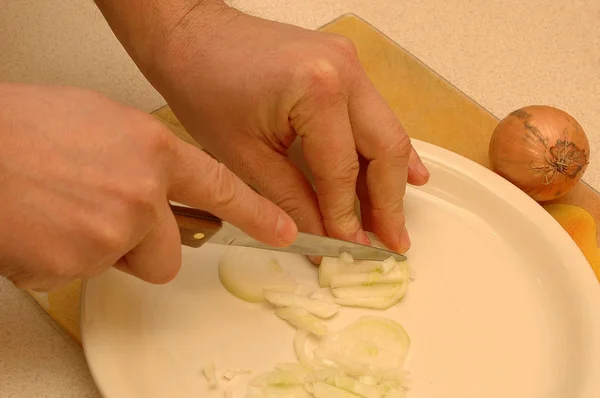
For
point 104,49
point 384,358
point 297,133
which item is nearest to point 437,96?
point 297,133

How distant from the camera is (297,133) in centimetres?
105

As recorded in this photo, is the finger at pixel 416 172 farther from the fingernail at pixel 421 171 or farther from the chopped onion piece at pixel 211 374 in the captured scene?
the chopped onion piece at pixel 211 374

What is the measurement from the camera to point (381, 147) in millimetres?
1064

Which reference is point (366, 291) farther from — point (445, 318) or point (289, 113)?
point (289, 113)

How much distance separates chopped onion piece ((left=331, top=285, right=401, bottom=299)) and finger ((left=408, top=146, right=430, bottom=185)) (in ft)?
0.63

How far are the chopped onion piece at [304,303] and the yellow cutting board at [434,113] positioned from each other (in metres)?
0.39

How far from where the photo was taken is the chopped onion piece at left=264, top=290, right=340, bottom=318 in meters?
1.08

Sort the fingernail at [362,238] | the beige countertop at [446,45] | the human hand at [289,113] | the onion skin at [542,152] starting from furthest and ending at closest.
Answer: the beige countertop at [446,45] < the onion skin at [542,152] < the fingernail at [362,238] < the human hand at [289,113]

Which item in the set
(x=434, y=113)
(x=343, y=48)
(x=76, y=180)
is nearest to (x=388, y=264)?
(x=343, y=48)

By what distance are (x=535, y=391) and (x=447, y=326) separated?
0.16 metres

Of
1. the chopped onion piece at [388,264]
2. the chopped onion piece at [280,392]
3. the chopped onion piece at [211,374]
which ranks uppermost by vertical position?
the chopped onion piece at [388,264]

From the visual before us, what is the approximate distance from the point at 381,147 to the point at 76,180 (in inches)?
20.3

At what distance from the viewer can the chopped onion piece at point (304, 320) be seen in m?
1.05

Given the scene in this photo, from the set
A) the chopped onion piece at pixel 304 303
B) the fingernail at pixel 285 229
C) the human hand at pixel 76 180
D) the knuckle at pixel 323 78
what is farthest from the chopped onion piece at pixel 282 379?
the knuckle at pixel 323 78
